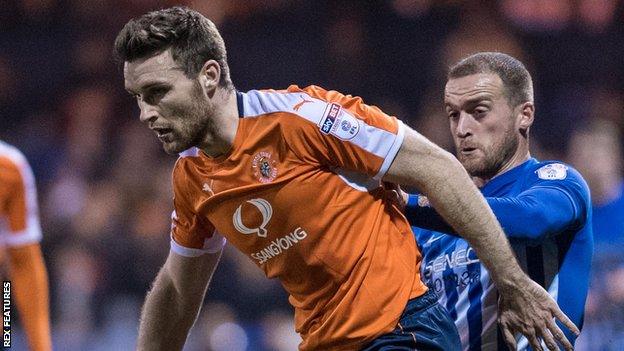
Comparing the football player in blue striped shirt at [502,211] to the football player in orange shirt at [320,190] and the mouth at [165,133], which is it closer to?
the football player in orange shirt at [320,190]

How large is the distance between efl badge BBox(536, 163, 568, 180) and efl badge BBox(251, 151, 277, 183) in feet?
3.35

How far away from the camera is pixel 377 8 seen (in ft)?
29.6

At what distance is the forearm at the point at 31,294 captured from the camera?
15.4 ft

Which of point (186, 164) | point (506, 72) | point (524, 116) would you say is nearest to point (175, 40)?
point (186, 164)

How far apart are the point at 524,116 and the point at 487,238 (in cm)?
104

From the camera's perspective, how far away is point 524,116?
3977 millimetres

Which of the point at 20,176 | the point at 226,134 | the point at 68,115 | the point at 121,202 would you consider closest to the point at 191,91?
the point at 226,134

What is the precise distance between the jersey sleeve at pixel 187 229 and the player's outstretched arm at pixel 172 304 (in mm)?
55

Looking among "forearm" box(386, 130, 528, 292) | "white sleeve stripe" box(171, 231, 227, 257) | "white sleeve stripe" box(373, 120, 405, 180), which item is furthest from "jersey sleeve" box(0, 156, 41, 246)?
"forearm" box(386, 130, 528, 292)

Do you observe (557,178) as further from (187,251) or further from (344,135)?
(187,251)

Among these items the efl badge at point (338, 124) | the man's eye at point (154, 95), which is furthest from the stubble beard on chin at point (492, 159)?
the man's eye at point (154, 95)

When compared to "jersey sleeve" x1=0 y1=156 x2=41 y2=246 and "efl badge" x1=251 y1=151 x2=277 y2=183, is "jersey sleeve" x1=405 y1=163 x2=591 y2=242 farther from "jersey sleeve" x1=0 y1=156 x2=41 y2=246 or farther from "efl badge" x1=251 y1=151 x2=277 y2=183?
"jersey sleeve" x1=0 y1=156 x2=41 y2=246

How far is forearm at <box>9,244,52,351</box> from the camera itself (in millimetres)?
4691

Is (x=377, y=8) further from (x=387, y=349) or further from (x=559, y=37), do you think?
(x=387, y=349)
